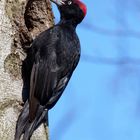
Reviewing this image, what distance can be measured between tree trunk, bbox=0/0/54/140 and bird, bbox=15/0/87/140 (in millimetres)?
53

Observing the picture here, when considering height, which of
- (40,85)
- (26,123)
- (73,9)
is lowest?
(26,123)

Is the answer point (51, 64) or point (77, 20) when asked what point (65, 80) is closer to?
point (51, 64)

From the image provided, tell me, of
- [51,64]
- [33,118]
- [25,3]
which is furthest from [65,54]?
[33,118]

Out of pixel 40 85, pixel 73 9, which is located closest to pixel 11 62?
pixel 40 85

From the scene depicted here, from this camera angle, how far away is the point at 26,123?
9.95 feet

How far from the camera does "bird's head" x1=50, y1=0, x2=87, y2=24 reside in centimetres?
454

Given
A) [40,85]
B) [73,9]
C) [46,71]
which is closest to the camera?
[40,85]

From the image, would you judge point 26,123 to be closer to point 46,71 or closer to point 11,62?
point 11,62

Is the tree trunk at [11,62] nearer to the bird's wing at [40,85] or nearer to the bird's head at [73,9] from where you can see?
the bird's wing at [40,85]

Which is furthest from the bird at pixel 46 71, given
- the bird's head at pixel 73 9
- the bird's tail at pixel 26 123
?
the bird's head at pixel 73 9

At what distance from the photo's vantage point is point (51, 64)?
3.54m

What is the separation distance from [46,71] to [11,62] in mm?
414

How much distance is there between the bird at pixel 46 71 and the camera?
308 centimetres

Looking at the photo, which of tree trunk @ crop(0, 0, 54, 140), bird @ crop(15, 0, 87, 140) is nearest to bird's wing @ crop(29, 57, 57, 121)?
bird @ crop(15, 0, 87, 140)
